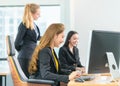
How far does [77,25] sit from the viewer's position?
4.02 m

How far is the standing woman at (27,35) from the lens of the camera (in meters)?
3.19

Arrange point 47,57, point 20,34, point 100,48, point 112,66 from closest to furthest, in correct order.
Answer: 1. point 100,48
2. point 112,66
3. point 47,57
4. point 20,34

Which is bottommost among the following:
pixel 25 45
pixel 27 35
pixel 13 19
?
pixel 25 45

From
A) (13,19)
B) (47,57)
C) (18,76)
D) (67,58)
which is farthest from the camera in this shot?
(13,19)

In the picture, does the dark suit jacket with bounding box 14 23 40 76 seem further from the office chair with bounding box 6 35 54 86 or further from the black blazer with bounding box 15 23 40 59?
the office chair with bounding box 6 35 54 86

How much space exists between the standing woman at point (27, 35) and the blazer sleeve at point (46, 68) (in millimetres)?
934

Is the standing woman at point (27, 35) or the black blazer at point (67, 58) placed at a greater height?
the standing woman at point (27, 35)

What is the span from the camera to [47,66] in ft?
7.38

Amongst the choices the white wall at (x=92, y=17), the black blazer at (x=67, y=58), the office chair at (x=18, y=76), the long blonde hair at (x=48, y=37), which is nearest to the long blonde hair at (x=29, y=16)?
the black blazer at (x=67, y=58)

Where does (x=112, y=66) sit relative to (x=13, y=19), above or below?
below

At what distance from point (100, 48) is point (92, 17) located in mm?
1999

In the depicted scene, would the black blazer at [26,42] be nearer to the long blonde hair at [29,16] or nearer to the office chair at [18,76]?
the long blonde hair at [29,16]

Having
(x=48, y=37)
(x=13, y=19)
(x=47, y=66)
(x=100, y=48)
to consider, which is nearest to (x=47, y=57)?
(x=47, y=66)

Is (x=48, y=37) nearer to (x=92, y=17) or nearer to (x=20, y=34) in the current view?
(x=20, y=34)
